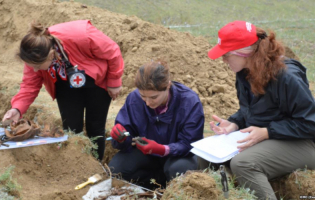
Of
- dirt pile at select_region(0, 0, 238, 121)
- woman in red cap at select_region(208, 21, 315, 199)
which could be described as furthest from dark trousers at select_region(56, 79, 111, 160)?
dirt pile at select_region(0, 0, 238, 121)

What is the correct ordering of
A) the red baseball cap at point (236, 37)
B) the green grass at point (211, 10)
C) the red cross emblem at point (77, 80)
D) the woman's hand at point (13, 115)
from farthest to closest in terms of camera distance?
the green grass at point (211, 10), the woman's hand at point (13, 115), the red cross emblem at point (77, 80), the red baseball cap at point (236, 37)

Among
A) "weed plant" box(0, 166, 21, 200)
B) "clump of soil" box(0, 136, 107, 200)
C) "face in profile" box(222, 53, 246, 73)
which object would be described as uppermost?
"face in profile" box(222, 53, 246, 73)

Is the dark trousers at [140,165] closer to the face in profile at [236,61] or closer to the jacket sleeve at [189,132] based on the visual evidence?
the jacket sleeve at [189,132]

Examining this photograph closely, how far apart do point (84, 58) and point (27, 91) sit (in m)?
0.64

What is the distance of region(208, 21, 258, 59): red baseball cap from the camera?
9.81 feet

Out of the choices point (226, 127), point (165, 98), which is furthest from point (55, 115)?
point (226, 127)

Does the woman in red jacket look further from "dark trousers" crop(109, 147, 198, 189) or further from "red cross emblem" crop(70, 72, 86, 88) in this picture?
"dark trousers" crop(109, 147, 198, 189)

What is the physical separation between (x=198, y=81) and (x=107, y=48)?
10.2ft

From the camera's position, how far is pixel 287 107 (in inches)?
117

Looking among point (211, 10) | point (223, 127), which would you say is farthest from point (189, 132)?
point (211, 10)

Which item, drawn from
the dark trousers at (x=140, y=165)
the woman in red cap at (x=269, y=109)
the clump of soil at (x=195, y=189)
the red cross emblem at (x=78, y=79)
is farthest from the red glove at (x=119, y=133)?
the woman in red cap at (x=269, y=109)

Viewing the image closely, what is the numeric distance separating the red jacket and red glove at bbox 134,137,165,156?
0.68 m

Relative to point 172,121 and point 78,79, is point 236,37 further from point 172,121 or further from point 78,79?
point 78,79

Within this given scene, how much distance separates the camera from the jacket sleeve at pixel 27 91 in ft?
12.5
